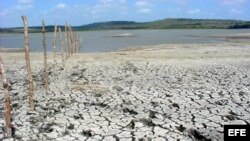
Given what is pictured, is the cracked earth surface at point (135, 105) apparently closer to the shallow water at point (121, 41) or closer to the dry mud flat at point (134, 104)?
the dry mud flat at point (134, 104)

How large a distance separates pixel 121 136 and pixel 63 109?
2238 mm

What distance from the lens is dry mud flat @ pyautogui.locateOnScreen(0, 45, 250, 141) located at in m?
6.57

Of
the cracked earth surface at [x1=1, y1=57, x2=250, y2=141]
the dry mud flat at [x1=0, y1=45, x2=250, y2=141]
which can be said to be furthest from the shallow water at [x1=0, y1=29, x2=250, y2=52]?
the cracked earth surface at [x1=1, y1=57, x2=250, y2=141]

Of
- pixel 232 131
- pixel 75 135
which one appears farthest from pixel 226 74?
pixel 75 135

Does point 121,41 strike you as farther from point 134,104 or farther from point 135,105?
point 135,105

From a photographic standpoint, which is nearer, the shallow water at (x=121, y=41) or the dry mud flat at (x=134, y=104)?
the dry mud flat at (x=134, y=104)

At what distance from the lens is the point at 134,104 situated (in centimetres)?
852

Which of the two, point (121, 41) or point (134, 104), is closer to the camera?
point (134, 104)

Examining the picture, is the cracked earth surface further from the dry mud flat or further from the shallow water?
the shallow water

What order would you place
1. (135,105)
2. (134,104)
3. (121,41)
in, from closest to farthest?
1. (135,105)
2. (134,104)
3. (121,41)

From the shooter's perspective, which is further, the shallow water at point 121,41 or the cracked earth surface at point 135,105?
the shallow water at point 121,41

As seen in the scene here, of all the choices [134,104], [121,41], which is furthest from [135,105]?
[121,41]

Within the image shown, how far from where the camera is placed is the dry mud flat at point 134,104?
657 cm

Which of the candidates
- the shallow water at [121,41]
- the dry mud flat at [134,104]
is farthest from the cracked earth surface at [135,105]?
the shallow water at [121,41]
